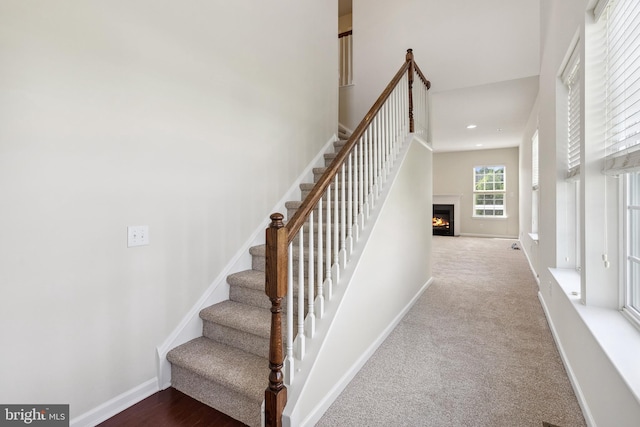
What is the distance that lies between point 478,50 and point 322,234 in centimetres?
362

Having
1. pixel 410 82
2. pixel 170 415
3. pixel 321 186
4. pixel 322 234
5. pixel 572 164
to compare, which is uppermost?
pixel 410 82

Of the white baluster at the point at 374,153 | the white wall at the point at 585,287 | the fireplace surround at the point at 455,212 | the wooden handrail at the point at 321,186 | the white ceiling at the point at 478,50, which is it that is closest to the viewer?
the white wall at the point at 585,287

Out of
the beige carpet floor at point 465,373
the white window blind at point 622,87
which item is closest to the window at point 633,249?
the white window blind at point 622,87

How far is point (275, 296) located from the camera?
1.43m

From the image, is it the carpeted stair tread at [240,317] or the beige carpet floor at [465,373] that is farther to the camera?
the carpeted stair tread at [240,317]

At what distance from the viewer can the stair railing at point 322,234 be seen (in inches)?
57.1

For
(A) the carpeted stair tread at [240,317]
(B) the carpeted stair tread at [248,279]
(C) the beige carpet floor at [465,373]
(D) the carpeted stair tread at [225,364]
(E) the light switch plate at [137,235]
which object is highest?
(E) the light switch plate at [137,235]

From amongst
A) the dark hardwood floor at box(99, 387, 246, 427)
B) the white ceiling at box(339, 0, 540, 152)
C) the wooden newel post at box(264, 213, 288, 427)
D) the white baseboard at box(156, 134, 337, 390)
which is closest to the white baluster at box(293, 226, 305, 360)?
the wooden newel post at box(264, 213, 288, 427)

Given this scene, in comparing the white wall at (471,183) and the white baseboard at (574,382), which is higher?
the white wall at (471,183)

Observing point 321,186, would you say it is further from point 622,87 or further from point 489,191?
point 489,191

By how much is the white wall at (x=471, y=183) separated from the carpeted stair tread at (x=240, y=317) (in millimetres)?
8743

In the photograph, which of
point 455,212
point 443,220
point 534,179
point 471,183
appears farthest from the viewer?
point 443,220

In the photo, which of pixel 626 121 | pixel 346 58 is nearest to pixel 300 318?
pixel 626 121

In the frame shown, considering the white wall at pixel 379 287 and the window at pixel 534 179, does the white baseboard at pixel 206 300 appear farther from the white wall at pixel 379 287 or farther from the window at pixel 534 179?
the window at pixel 534 179
